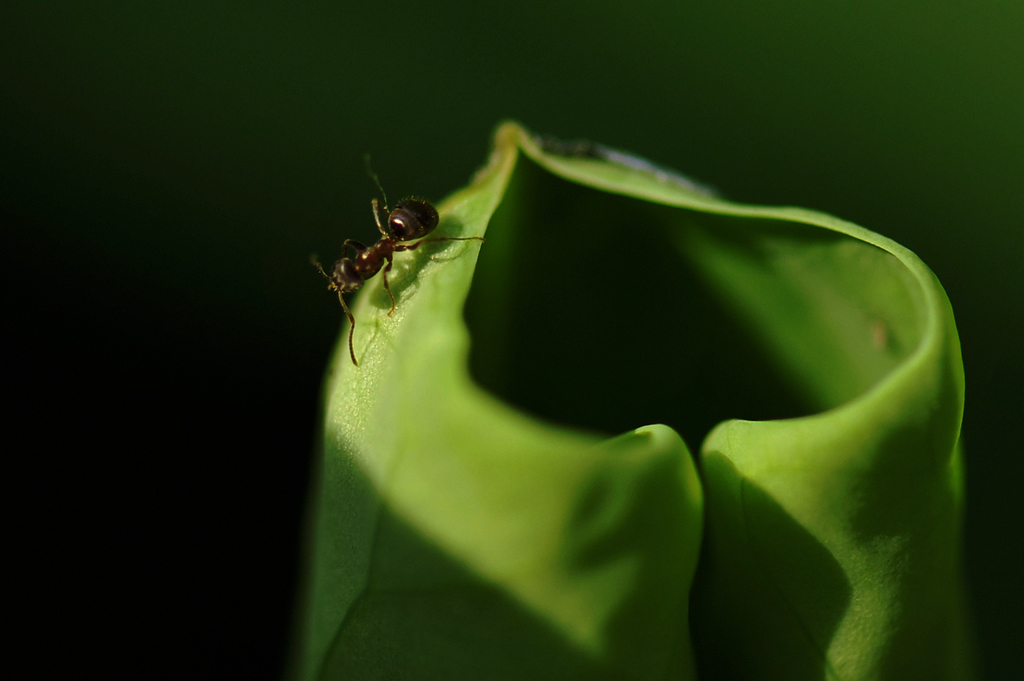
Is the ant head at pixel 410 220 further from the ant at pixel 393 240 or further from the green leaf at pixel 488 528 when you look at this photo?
the green leaf at pixel 488 528

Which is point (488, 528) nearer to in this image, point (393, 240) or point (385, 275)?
point (385, 275)

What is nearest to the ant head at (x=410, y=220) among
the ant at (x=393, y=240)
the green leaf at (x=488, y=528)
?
the ant at (x=393, y=240)

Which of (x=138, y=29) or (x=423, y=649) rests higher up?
(x=138, y=29)

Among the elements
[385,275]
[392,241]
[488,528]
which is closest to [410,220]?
[392,241]

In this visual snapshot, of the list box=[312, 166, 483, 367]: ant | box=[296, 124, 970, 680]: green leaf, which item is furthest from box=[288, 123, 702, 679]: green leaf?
box=[312, 166, 483, 367]: ant

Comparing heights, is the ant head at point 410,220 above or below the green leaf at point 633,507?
above

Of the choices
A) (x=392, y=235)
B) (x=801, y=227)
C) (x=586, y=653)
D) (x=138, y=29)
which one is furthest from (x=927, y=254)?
(x=138, y=29)

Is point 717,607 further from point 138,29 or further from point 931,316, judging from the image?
point 138,29
